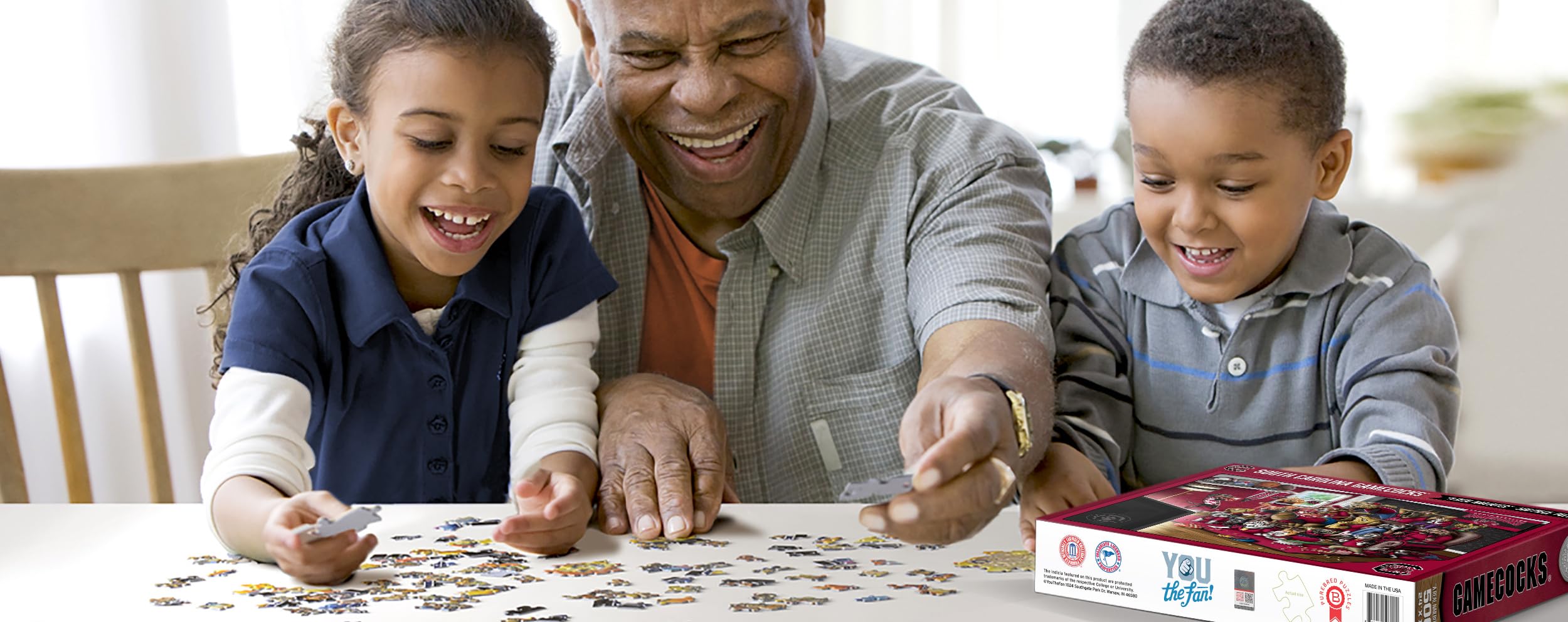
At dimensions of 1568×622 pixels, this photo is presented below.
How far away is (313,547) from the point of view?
3.65 ft

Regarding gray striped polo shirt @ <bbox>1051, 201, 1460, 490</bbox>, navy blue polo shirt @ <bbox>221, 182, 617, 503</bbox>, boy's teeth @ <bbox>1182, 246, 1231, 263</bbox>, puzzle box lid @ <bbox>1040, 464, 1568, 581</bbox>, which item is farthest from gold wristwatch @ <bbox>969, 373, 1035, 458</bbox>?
navy blue polo shirt @ <bbox>221, 182, 617, 503</bbox>

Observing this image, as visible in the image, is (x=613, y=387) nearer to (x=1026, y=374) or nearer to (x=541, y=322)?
(x=541, y=322)

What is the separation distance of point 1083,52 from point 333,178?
2.63 meters

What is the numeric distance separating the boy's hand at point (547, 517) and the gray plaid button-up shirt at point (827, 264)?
1.77 ft

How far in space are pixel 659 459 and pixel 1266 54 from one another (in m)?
0.78

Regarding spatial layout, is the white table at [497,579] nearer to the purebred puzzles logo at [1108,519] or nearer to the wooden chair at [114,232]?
the purebred puzzles logo at [1108,519]

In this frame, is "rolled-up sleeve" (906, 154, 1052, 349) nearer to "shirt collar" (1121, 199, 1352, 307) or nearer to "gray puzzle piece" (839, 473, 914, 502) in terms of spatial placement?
"shirt collar" (1121, 199, 1352, 307)

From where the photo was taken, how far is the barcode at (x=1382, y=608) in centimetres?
92

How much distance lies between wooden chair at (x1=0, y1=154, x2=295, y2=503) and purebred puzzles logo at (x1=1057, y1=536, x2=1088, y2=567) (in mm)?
1260

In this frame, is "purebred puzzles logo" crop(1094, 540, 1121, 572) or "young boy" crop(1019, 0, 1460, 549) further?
"young boy" crop(1019, 0, 1460, 549)

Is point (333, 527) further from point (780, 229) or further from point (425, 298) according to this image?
point (780, 229)

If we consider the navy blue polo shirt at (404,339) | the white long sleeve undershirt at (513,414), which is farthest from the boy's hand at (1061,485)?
the navy blue polo shirt at (404,339)

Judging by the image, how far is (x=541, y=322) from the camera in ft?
5.26

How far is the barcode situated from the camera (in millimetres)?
920
